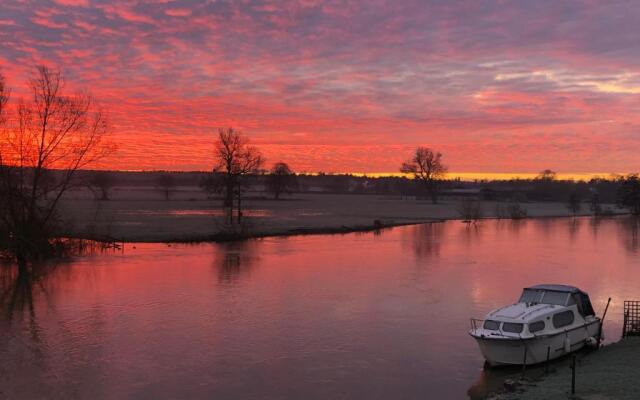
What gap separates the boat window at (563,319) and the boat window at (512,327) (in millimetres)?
1805

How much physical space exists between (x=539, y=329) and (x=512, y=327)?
101 cm

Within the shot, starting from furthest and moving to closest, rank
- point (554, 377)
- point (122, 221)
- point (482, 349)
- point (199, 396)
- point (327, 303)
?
point (122, 221), point (327, 303), point (482, 349), point (554, 377), point (199, 396)

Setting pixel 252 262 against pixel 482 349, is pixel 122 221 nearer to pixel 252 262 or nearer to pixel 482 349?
pixel 252 262

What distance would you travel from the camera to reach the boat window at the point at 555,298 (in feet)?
66.8

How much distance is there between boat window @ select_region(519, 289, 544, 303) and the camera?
69.3 ft

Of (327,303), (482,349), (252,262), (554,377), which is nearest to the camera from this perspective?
(554,377)

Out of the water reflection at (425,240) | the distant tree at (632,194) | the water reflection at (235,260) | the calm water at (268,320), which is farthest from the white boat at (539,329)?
the distant tree at (632,194)

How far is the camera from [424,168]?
161 m

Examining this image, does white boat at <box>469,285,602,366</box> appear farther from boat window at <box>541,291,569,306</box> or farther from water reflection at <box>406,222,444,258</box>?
water reflection at <box>406,222,444,258</box>

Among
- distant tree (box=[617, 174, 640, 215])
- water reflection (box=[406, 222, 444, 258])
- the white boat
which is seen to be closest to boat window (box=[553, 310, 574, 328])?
the white boat

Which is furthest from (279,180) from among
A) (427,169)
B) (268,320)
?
(268,320)

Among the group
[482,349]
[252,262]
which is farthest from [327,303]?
[252,262]

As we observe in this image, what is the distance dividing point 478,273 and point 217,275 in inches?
674

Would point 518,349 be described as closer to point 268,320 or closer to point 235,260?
point 268,320
